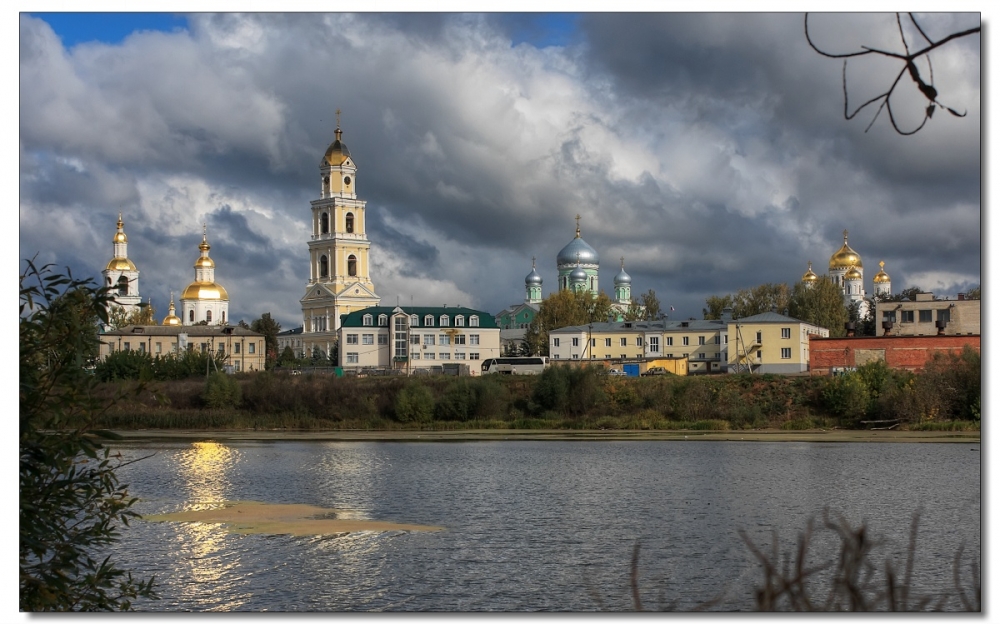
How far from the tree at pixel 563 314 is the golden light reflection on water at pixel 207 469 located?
48580 mm

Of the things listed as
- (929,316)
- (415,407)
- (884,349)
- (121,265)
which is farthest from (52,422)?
(121,265)

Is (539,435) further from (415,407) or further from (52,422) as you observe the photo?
(52,422)

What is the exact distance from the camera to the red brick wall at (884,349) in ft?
167

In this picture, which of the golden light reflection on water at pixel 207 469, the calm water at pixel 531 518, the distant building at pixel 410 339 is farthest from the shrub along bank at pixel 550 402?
the distant building at pixel 410 339

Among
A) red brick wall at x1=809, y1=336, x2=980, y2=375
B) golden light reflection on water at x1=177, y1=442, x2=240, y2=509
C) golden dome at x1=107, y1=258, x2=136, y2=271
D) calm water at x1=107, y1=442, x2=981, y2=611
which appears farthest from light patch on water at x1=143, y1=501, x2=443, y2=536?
golden dome at x1=107, y1=258, x2=136, y2=271

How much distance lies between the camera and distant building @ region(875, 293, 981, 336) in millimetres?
55156

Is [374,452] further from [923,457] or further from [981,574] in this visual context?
[981,574]

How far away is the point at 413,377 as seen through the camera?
52781 mm

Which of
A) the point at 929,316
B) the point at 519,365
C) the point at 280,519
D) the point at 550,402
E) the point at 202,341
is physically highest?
the point at 929,316

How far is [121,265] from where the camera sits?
103 metres

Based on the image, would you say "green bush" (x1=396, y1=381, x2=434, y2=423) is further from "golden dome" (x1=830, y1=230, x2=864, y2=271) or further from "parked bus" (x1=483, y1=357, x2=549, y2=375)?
"golden dome" (x1=830, y1=230, x2=864, y2=271)

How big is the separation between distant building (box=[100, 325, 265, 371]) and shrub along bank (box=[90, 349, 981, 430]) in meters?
23.4

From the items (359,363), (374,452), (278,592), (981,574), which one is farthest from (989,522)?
(359,363)

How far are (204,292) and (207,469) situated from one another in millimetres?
77691
